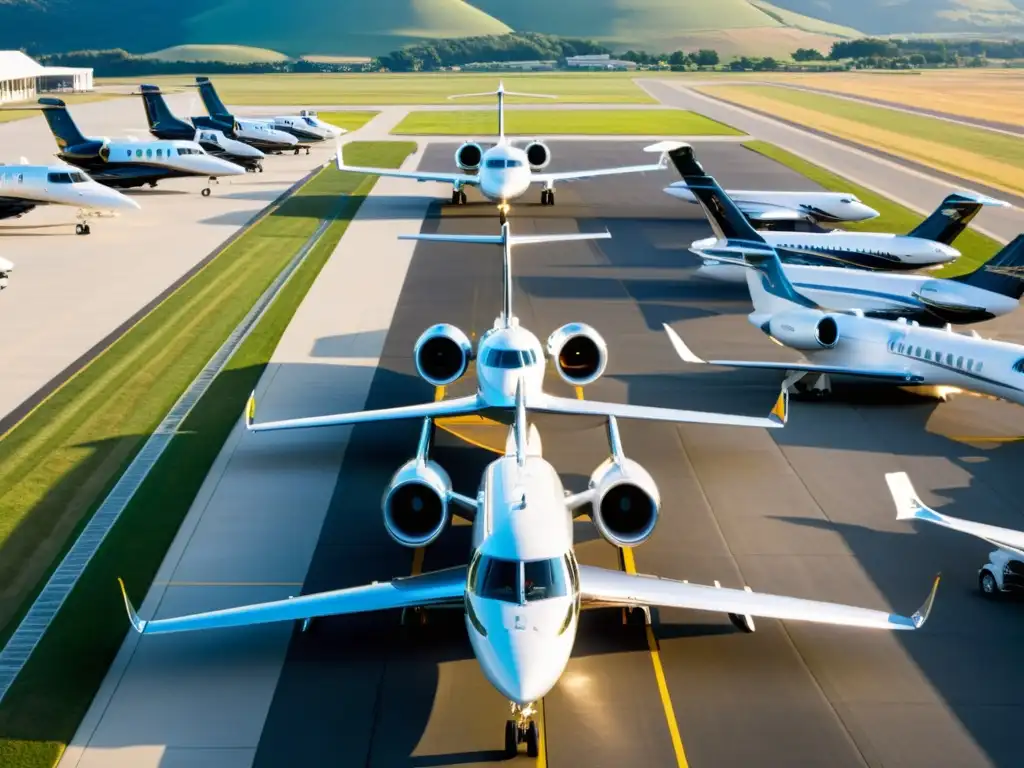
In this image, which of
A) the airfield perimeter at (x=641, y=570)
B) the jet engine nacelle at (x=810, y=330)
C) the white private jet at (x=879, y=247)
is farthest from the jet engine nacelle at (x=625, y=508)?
the white private jet at (x=879, y=247)

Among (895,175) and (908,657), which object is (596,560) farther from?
(895,175)

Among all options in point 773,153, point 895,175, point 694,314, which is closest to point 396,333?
point 694,314

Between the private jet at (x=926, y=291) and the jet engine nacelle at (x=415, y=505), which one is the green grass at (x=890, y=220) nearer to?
the private jet at (x=926, y=291)

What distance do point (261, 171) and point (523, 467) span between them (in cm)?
5907

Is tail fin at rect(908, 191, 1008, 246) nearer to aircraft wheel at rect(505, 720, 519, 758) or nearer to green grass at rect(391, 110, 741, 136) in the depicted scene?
aircraft wheel at rect(505, 720, 519, 758)

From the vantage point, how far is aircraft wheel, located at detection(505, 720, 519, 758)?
13.5 metres

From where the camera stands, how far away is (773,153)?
272ft

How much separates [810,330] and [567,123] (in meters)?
83.6

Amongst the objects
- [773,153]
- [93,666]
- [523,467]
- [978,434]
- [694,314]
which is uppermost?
[523,467]

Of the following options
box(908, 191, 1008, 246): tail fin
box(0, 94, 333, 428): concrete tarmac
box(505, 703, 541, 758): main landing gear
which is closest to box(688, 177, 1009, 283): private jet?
box(908, 191, 1008, 246): tail fin

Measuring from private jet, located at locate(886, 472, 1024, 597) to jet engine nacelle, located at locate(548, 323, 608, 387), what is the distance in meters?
7.39

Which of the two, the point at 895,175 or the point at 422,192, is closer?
the point at 422,192

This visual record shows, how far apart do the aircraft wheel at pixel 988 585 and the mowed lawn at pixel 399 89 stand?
4208 inches

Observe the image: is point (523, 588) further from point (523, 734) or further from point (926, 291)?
point (926, 291)
